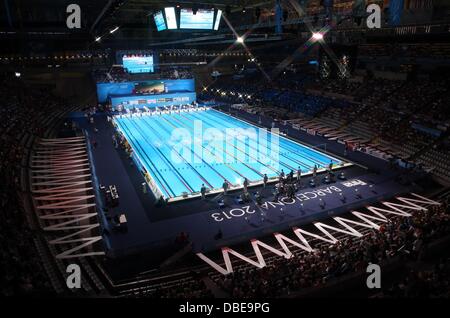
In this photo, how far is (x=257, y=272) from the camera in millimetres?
9398

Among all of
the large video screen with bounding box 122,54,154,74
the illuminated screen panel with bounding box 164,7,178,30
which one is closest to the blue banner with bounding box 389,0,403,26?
the illuminated screen panel with bounding box 164,7,178,30

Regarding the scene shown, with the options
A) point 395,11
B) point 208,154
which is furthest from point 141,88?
point 395,11

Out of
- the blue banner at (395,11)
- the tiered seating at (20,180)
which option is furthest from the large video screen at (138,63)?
the blue banner at (395,11)

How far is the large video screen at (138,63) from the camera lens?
4150cm

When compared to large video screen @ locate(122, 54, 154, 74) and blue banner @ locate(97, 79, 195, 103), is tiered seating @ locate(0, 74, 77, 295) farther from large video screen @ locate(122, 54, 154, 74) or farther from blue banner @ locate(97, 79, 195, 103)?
large video screen @ locate(122, 54, 154, 74)

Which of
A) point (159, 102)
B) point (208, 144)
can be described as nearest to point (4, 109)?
point (208, 144)

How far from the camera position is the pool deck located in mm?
12016

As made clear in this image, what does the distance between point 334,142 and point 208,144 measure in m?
9.14

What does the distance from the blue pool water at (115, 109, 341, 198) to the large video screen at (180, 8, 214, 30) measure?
8063mm

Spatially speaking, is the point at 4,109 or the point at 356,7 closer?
the point at 356,7

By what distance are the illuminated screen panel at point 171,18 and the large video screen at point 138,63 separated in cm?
2214

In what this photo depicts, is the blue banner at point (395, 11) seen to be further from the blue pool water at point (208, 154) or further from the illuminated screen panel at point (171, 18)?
the illuminated screen panel at point (171, 18)

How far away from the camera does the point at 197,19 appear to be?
70.2ft
